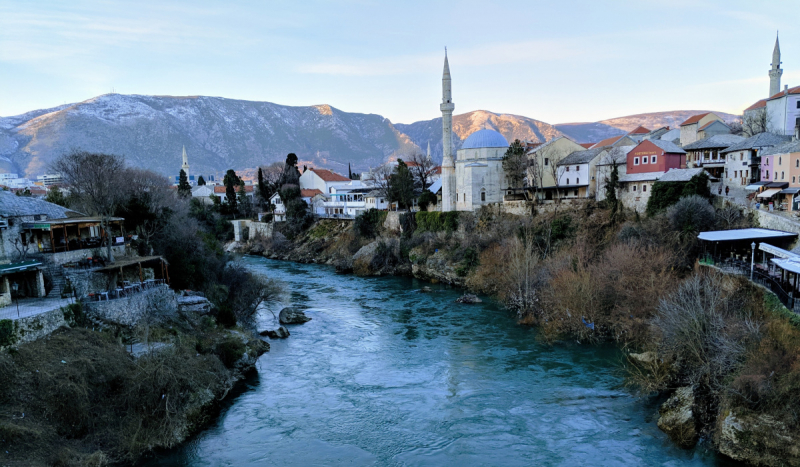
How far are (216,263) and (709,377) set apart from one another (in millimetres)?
23632

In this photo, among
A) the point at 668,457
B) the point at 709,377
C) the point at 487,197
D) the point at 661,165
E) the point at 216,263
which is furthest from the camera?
the point at 487,197

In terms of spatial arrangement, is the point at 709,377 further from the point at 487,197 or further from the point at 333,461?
the point at 487,197

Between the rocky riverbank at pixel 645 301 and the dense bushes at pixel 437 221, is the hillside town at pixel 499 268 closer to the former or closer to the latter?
the rocky riverbank at pixel 645 301

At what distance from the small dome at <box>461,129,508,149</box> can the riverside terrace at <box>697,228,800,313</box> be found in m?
23.2

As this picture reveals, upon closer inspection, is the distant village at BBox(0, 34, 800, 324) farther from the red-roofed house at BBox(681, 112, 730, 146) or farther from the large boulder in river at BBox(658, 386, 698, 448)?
the large boulder in river at BBox(658, 386, 698, 448)

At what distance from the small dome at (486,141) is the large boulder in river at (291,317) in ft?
82.3

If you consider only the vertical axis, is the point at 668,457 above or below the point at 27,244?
below

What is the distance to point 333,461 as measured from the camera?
13.5m

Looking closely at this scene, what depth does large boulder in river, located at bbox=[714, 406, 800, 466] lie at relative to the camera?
478 inches

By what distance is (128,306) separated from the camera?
60.1 ft

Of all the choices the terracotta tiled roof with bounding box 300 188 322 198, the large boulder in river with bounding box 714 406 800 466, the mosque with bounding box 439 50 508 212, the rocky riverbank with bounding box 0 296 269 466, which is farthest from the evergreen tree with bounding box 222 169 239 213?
the large boulder in river with bounding box 714 406 800 466

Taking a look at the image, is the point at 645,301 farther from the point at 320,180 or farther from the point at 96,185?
the point at 320,180

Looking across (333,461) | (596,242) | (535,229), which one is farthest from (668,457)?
(535,229)

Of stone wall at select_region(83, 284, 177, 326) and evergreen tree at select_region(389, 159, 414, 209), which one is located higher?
evergreen tree at select_region(389, 159, 414, 209)
